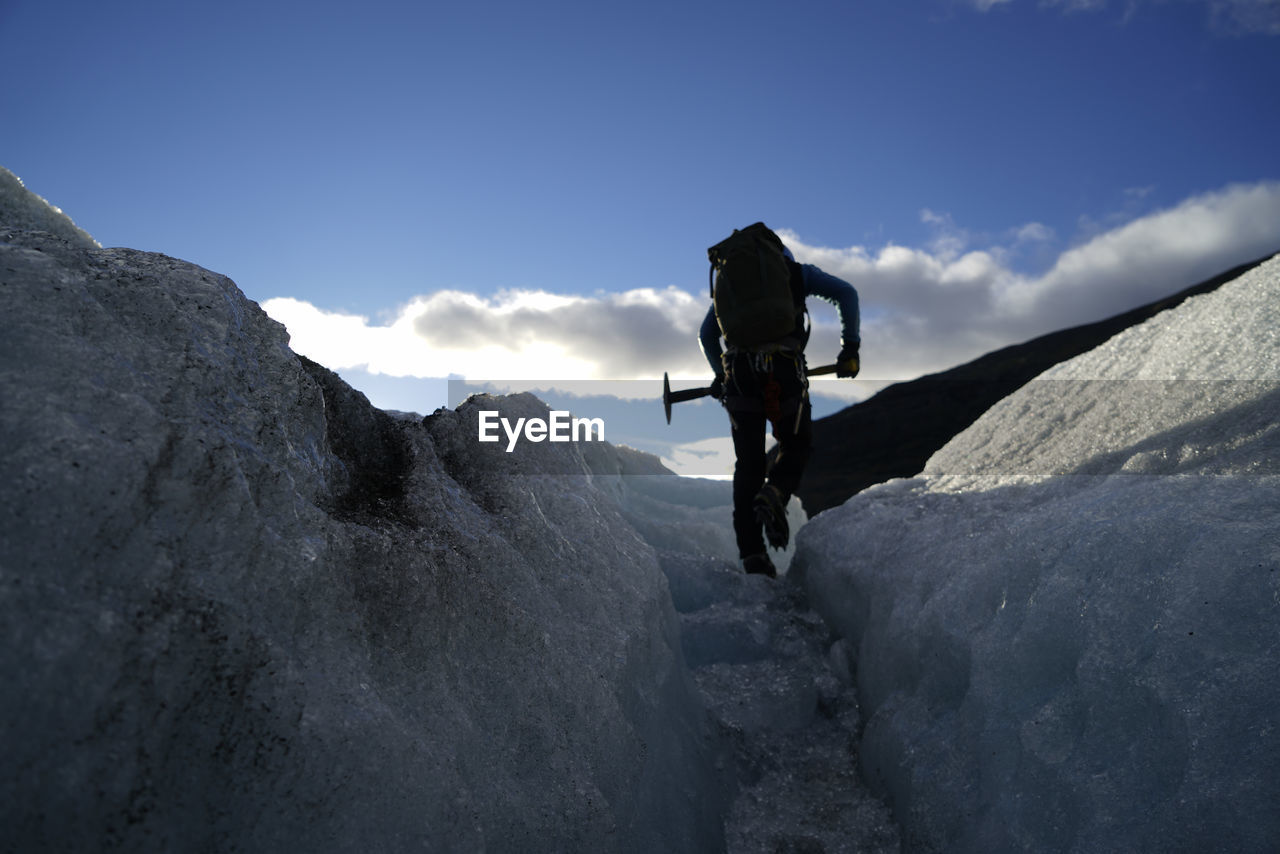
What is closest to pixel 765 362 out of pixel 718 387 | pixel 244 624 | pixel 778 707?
pixel 718 387

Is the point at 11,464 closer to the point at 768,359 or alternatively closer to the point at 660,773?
the point at 660,773

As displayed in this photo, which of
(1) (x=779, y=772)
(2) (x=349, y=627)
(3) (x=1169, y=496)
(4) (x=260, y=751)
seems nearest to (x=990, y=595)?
(3) (x=1169, y=496)

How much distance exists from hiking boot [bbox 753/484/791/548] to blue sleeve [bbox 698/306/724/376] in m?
1.45

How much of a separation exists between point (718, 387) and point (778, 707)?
3.23 metres

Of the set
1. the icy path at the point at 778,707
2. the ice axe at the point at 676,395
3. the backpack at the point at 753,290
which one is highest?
the backpack at the point at 753,290

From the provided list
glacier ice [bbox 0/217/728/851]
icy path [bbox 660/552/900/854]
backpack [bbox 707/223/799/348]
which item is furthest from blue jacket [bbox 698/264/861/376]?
glacier ice [bbox 0/217/728/851]

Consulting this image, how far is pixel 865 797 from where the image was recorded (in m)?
3.63

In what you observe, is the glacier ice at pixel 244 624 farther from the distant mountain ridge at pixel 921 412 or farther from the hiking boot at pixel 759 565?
the distant mountain ridge at pixel 921 412

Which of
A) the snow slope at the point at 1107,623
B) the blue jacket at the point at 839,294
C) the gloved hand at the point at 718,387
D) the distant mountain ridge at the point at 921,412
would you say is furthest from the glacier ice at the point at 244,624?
the distant mountain ridge at the point at 921,412

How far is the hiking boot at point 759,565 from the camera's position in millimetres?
6617

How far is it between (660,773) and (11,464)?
8.49 ft

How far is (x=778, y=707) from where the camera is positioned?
4441mm

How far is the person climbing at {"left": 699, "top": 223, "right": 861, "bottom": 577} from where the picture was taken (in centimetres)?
600

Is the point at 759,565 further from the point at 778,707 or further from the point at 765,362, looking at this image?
the point at 778,707
